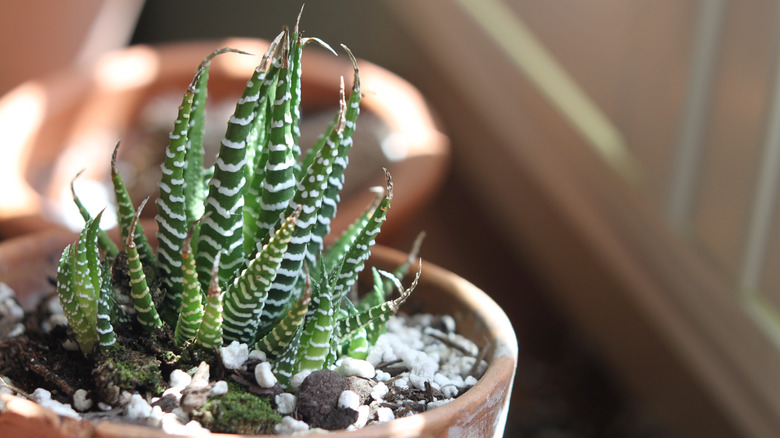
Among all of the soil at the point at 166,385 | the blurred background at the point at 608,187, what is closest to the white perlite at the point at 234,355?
the soil at the point at 166,385

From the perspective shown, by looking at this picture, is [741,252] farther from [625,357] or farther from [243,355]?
[243,355]

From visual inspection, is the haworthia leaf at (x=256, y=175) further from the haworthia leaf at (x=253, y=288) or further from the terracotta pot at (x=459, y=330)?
the terracotta pot at (x=459, y=330)

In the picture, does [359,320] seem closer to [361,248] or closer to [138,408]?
[361,248]

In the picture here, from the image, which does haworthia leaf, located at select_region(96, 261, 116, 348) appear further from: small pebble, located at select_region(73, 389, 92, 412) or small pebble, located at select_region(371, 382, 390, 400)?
small pebble, located at select_region(371, 382, 390, 400)

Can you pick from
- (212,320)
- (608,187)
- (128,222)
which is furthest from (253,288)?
(608,187)

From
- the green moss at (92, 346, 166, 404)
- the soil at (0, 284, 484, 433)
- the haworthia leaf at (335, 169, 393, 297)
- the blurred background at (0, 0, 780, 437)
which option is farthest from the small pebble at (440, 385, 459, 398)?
the blurred background at (0, 0, 780, 437)

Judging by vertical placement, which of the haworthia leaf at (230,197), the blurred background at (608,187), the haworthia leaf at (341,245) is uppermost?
the haworthia leaf at (230,197)

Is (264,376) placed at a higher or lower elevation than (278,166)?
lower

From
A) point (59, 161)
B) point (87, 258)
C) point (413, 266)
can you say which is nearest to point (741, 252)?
point (413, 266)
